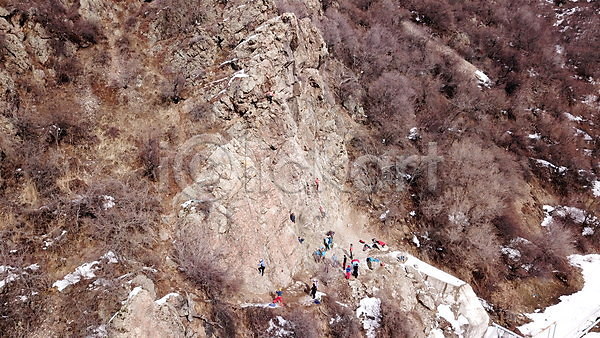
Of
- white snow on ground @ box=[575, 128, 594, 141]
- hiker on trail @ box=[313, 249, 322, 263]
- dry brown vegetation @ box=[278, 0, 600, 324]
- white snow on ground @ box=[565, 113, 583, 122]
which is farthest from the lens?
white snow on ground @ box=[565, 113, 583, 122]

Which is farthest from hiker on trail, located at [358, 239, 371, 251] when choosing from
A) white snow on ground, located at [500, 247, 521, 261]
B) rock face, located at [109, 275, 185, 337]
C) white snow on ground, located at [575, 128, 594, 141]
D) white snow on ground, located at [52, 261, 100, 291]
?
white snow on ground, located at [575, 128, 594, 141]

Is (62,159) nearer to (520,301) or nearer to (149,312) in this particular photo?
(149,312)

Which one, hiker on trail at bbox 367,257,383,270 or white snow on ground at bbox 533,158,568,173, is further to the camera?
white snow on ground at bbox 533,158,568,173

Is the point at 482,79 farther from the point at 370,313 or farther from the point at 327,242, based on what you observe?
the point at 370,313

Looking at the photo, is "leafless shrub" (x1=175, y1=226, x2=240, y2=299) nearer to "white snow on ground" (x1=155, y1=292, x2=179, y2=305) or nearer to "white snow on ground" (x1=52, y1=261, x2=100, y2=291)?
"white snow on ground" (x1=155, y1=292, x2=179, y2=305)

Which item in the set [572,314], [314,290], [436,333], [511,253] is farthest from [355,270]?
[572,314]
